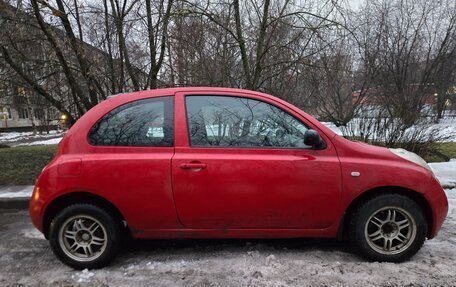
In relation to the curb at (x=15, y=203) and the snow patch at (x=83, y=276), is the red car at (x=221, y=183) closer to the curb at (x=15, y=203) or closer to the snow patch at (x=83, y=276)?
the snow patch at (x=83, y=276)

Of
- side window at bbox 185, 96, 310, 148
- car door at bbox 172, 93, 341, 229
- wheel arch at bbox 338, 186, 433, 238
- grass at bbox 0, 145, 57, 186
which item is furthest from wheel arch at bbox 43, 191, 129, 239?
grass at bbox 0, 145, 57, 186

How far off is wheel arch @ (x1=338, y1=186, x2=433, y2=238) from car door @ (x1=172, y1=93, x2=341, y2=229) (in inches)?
7.9

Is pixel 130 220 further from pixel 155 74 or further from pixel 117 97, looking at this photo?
pixel 155 74

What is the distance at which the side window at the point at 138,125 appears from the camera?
3.52m

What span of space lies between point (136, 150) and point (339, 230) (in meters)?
2.15

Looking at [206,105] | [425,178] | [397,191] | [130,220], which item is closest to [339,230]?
[397,191]

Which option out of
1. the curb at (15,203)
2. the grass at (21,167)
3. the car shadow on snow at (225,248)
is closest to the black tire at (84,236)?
the car shadow on snow at (225,248)

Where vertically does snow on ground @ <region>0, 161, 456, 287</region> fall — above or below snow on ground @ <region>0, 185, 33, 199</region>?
below

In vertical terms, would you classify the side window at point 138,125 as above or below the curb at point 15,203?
above

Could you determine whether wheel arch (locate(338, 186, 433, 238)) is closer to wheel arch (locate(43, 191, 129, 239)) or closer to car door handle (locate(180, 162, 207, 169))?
car door handle (locate(180, 162, 207, 169))

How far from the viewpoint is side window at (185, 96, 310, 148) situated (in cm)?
352

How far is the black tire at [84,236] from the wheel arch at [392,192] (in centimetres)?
227

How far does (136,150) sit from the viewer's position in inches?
137

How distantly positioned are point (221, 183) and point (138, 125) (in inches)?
39.6
